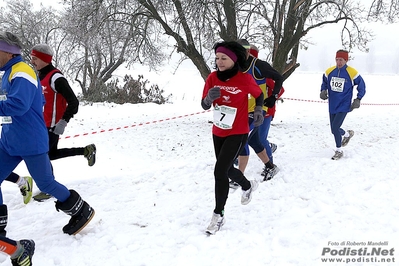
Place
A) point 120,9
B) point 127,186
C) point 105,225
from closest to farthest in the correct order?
point 105,225, point 127,186, point 120,9

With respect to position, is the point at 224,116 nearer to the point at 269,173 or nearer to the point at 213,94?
the point at 213,94

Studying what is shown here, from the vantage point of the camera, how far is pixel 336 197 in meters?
4.27

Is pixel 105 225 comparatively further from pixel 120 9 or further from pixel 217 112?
pixel 120 9

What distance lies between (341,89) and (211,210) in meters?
3.24

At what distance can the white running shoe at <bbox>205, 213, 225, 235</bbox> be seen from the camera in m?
3.52

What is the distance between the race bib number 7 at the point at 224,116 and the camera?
3488 mm

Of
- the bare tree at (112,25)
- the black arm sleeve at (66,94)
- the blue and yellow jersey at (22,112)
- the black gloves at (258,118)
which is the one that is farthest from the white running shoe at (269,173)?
the bare tree at (112,25)

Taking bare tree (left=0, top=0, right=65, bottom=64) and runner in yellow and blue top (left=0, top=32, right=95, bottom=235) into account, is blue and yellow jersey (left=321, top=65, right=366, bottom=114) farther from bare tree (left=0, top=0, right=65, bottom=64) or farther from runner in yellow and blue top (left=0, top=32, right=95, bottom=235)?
bare tree (left=0, top=0, right=65, bottom=64)

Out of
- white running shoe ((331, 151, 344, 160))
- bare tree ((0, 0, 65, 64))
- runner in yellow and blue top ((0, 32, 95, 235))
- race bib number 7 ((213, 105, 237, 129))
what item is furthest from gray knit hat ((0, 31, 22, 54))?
bare tree ((0, 0, 65, 64))

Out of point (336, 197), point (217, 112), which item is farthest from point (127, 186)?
point (336, 197)

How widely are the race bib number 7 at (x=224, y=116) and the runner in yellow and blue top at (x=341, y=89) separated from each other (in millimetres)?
3108

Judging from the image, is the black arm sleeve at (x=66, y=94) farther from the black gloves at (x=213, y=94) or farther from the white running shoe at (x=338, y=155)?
the white running shoe at (x=338, y=155)

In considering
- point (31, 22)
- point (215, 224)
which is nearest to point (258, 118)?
point (215, 224)

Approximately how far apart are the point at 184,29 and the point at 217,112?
21.5 feet
